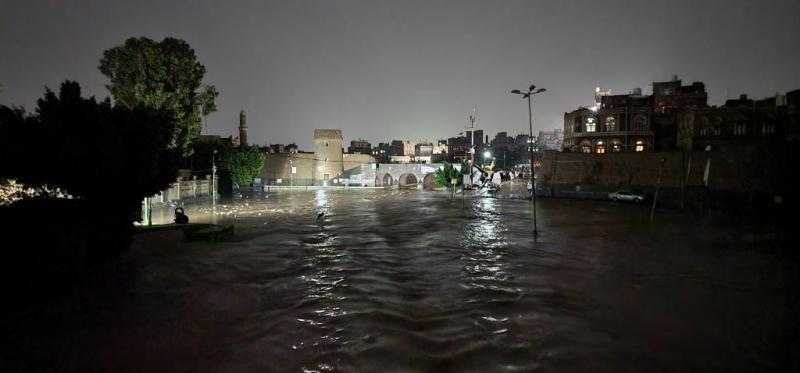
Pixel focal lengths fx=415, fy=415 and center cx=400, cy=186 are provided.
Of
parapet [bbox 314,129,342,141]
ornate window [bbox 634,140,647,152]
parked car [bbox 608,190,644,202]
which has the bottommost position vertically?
parked car [bbox 608,190,644,202]

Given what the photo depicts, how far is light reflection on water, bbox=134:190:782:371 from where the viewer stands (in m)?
7.25

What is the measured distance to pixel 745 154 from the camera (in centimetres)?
3347

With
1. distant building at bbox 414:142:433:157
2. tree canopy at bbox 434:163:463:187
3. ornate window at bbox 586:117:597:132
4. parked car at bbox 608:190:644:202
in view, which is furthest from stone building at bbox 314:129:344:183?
distant building at bbox 414:142:433:157

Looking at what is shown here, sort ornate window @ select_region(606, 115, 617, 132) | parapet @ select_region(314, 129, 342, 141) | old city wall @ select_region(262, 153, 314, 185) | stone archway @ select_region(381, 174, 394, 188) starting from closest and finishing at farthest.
Answer: ornate window @ select_region(606, 115, 617, 132) < old city wall @ select_region(262, 153, 314, 185) < stone archway @ select_region(381, 174, 394, 188) < parapet @ select_region(314, 129, 342, 141)

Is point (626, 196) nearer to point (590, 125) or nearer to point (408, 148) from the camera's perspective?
A: point (590, 125)

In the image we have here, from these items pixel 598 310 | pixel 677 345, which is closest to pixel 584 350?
pixel 677 345

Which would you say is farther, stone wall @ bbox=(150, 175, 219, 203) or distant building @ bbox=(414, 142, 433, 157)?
distant building @ bbox=(414, 142, 433, 157)

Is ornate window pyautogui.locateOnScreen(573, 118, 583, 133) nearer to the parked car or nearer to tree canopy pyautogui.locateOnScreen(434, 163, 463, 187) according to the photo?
tree canopy pyautogui.locateOnScreen(434, 163, 463, 187)

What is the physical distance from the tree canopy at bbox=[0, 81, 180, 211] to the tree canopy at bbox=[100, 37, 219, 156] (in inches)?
724

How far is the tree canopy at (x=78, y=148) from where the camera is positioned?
12.7 metres

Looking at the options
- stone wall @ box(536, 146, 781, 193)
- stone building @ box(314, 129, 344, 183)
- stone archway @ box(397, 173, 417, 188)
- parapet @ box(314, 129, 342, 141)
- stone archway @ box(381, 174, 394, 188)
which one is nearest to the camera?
stone wall @ box(536, 146, 781, 193)

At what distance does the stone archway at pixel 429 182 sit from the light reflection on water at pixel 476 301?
44683mm

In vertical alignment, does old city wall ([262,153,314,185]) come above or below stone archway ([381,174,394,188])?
above

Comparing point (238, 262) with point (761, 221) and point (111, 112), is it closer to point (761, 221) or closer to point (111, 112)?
point (111, 112)
